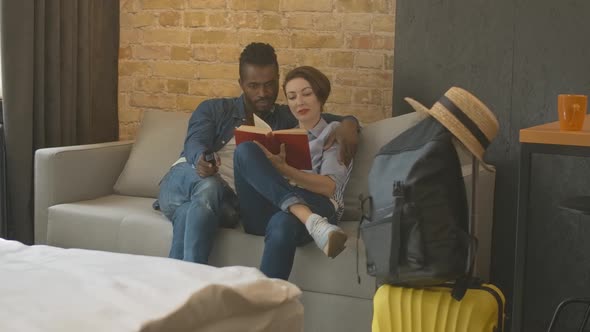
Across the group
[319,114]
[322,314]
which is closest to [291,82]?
[319,114]

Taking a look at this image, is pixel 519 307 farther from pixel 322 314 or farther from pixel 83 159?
pixel 83 159

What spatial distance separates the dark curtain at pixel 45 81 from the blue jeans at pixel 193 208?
0.90 metres

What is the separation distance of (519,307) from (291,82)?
136 centimetres

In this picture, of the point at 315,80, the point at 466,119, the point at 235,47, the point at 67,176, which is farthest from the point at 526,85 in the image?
the point at 67,176

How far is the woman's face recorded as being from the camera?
3.32 m

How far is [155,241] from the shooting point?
3.33 m

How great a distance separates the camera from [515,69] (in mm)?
3354

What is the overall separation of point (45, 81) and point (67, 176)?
2.12 ft

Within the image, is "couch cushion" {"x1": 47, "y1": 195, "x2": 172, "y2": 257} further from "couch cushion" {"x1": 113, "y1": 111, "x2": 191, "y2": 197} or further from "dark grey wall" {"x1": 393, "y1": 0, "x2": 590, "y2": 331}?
"dark grey wall" {"x1": 393, "y1": 0, "x2": 590, "y2": 331}

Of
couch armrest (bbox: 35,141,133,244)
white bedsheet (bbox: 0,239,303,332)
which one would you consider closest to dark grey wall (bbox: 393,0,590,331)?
couch armrest (bbox: 35,141,133,244)

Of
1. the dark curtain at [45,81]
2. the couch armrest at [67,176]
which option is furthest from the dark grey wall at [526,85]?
the dark curtain at [45,81]

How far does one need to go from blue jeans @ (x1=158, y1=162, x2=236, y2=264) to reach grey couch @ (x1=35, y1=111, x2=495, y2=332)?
0.27ft

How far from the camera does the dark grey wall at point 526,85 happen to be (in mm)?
3254

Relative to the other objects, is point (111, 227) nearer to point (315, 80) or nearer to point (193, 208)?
point (193, 208)
